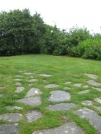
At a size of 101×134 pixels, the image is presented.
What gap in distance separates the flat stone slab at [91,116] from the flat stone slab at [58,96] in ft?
1.72

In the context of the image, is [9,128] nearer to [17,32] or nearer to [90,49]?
[90,49]

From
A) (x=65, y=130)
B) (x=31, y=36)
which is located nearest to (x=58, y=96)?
(x=65, y=130)

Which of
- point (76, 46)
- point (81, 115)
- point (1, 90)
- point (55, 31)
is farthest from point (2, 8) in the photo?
point (81, 115)

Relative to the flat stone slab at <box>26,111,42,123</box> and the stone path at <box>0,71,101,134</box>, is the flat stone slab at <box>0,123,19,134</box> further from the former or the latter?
the flat stone slab at <box>26,111,42,123</box>

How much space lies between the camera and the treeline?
1228cm

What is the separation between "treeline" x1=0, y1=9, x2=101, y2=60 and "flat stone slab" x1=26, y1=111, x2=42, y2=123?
9243 millimetres

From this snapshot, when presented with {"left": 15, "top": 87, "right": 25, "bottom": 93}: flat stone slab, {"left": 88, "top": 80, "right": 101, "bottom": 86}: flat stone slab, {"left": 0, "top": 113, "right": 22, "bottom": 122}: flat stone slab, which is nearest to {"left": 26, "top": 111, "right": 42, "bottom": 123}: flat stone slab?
{"left": 0, "top": 113, "right": 22, "bottom": 122}: flat stone slab

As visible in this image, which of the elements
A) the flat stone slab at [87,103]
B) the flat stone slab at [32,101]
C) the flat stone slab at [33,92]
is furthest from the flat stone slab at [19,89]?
the flat stone slab at [87,103]

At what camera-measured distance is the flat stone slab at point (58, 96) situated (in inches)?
128

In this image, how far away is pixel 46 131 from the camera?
88.4 inches

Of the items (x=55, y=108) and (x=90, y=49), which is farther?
(x=90, y=49)

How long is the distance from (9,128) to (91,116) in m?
1.04

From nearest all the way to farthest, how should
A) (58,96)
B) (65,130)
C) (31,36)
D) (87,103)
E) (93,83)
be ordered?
(65,130), (87,103), (58,96), (93,83), (31,36)

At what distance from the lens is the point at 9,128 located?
7.55ft
